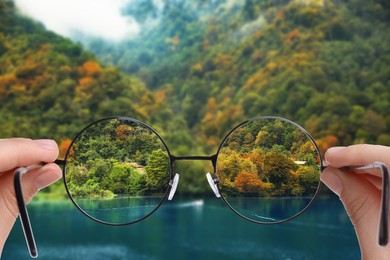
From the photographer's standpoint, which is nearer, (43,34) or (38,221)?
(38,221)

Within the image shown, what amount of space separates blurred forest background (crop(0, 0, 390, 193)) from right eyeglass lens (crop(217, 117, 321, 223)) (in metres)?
13.3

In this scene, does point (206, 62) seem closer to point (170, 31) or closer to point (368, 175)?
point (170, 31)

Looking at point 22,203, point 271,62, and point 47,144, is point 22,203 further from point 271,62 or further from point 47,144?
point 271,62

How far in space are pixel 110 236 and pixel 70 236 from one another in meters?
1.01

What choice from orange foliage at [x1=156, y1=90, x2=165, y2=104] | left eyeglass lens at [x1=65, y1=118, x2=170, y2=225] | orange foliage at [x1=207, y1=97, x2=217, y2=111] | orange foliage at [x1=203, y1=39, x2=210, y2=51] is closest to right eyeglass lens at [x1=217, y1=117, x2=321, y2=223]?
left eyeglass lens at [x1=65, y1=118, x2=170, y2=225]

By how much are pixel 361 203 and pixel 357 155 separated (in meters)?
0.07

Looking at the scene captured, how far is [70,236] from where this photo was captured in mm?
12750

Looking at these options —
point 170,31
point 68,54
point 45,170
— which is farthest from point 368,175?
point 170,31

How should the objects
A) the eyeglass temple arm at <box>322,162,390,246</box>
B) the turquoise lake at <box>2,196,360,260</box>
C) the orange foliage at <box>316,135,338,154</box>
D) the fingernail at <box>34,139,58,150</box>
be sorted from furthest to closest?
the orange foliage at <box>316,135,338,154</box>
the turquoise lake at <box>2,196,360,260</box>
the fingernail at <box>34,139,58,150</box>
the eyeglass temple arm at <box>322,162,390,246</box>

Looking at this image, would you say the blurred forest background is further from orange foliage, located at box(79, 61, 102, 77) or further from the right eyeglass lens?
the right eyeglass lens

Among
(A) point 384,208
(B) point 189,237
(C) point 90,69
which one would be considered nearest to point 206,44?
(C) point 90,69

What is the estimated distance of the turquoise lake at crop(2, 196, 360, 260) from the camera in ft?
37.8

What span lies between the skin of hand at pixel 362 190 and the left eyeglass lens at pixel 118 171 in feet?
1.16

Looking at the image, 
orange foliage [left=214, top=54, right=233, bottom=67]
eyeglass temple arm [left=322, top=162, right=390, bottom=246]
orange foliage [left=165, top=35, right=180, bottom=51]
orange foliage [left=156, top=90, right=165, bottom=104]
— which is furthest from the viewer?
orange foliage [left=165, top=35, right=180, bottom=51]
